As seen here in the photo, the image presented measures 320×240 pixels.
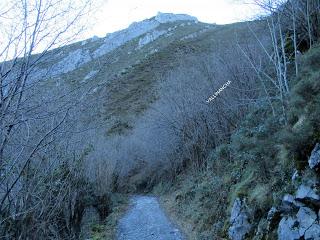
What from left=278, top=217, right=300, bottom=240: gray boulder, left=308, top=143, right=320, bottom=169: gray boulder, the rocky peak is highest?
the rocky peak

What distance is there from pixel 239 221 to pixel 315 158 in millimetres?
3009

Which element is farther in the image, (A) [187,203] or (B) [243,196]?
(A) [187,203]

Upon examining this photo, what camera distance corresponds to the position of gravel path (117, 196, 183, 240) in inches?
537

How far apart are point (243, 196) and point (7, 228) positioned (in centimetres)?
645

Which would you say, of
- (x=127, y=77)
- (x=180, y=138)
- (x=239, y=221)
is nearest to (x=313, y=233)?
(x=239, y=221)

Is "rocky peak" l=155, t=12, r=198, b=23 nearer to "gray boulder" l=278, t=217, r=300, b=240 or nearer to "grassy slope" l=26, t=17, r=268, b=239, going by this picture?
"grassy slope" l=26, t=17, r=268, b=239

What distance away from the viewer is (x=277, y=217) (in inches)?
299

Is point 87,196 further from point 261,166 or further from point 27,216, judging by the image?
point 27,216

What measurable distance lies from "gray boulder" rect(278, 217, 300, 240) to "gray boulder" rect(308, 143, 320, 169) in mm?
957

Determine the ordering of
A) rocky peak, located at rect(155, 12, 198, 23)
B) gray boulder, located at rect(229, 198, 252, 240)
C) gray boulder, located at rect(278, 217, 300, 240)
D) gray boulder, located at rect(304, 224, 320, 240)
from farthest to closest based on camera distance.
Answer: rocky peak, located at rect(155, 12, 198, 23) < gray boulder, located at rect(229, 198, 252, 240) < gray boulder, located at rect(278, 217, 300, 240) < gray boulder, located at rect(304, 224, 320, 240)

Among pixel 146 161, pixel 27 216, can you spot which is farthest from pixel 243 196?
pixel 146 161

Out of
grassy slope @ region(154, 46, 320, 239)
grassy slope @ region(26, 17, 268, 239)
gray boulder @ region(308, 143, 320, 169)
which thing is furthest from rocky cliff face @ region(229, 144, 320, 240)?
grassy slope @ region(26, 17, 268, 239)

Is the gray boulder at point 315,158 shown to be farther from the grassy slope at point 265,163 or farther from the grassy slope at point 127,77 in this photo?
the grassy slope at point 127,77

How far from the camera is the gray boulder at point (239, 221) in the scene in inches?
353
